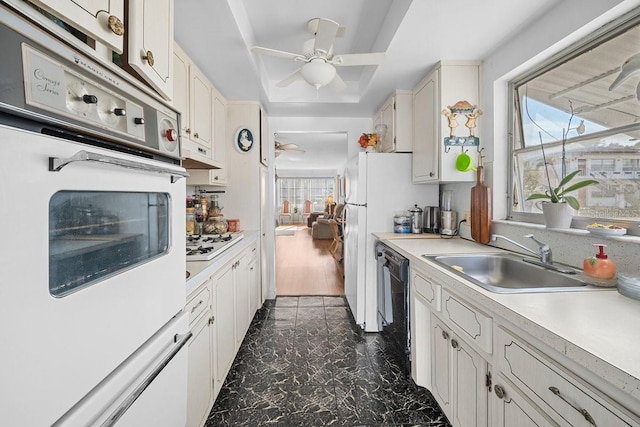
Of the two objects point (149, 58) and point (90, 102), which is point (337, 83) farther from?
point (90, 102)

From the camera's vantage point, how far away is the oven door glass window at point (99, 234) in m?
0.54

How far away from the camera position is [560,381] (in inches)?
30.0

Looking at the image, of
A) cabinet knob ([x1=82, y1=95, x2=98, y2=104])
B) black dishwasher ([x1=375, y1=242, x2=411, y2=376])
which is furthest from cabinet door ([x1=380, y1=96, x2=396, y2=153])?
cabinet knob ([x1=82, y1=95, x2=98, y2=104])

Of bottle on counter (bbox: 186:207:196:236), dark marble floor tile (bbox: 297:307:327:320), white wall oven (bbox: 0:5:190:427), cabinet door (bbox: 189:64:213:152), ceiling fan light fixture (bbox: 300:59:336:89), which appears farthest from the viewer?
dark marble floor tile (bbox: 297:307:327:320)

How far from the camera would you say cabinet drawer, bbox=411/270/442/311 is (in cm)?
148

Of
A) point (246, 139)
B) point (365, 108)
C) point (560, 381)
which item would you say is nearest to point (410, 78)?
point (365, 108)

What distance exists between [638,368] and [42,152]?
1.19 metres

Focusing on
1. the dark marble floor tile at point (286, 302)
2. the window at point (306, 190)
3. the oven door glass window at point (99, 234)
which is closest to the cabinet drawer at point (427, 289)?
the oven door glass window at point (99, 234)

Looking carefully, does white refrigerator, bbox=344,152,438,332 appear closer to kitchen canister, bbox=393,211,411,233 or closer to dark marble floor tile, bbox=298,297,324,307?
kitchen canister, bbox=393,211,411,233

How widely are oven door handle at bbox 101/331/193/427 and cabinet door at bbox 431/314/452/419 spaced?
1.21 m

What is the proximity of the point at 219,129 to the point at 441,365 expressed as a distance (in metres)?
2.53

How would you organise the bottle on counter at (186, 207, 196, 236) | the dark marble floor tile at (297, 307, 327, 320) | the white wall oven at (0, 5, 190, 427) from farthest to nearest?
the dark marble floor tile at (297, 307, 327, 320), the bottle on counter at (186, 207, 196, 236), the white wall oven at (0, 5, 190, 427)

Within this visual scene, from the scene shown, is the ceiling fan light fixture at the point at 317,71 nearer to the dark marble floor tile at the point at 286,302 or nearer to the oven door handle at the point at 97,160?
the oven door handle at the point at 97,160

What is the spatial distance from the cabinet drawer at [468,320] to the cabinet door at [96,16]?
4.66ft
